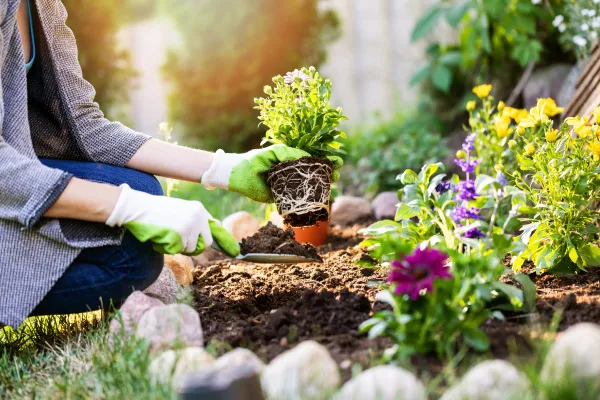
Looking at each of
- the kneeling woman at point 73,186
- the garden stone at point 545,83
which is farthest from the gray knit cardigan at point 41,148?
the garden stone at point 545,83

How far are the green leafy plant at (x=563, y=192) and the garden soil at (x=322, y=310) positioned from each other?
0.31 ft

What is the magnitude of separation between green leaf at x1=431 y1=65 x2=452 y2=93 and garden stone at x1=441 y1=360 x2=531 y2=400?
336 cm

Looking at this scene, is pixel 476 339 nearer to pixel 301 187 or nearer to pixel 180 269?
pixel 301 187

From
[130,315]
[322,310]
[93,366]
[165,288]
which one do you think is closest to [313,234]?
[165,288]

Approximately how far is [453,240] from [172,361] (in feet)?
2.50

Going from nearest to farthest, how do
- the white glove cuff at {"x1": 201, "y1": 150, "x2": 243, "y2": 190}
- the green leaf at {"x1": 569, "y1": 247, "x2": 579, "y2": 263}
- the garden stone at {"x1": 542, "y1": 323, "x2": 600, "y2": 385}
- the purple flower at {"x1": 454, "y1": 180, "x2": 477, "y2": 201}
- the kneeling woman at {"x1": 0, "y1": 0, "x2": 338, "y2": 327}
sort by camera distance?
the garden stone at {"x1": 542, "y1": 323, "x2": 600, "y2": 385}
the purple flower at {"x1": 454, "y1": 180, "x2": 477, "y2": 201}
the kneeling woman at {"x1": 0, "y1": 0, "x2": 338, "y2": 327}
the green leaf at {"x1": 569, "y1": 247, "x2": 579, "y2": 263}
the white glove cuff at {"x1": 201, "y1": 150, "x2": 243, "y2": 190}

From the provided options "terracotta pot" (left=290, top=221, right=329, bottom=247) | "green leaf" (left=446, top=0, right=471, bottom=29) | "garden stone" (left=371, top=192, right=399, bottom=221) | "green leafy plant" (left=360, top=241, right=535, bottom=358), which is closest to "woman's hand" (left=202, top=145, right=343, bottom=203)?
"terracotta pot" (left=290, top=221, right=329, bottom=247)

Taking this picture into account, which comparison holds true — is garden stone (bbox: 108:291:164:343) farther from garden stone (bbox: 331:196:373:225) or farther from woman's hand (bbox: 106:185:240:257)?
garden stone (bbox: 331:196:373:225)

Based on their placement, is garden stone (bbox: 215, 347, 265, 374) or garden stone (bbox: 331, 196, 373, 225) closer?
garden stone (bbox: 215, 347, 265, 374)

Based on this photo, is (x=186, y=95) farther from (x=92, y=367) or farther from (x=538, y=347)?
(x=538, y=347)

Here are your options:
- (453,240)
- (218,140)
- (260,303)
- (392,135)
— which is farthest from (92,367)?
(218,140)

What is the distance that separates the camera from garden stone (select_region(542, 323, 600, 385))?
1.25m

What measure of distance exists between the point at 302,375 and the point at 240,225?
169 cm

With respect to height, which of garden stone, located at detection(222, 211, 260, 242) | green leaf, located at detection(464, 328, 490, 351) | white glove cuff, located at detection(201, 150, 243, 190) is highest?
white glove cuff, located at detection(201, 150, 243, 190)
